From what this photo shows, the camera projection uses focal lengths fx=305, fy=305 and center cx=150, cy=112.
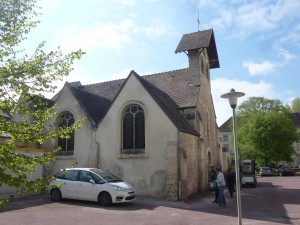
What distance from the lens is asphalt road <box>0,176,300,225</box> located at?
10883 mm

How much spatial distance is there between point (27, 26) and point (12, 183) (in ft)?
9.84

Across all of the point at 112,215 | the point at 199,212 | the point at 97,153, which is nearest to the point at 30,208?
the point at 112,215

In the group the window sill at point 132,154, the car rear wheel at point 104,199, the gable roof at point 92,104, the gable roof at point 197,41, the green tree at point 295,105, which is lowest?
the car rear wheel at point 104,199

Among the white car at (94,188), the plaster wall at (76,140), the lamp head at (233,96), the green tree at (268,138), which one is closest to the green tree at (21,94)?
the lamp head at (233,96)

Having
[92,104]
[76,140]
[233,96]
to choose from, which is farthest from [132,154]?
[233,96]

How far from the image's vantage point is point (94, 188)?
14.1 metres

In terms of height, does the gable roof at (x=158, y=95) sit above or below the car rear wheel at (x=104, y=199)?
above

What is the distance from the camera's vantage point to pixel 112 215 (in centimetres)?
1186

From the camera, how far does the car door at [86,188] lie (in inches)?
557

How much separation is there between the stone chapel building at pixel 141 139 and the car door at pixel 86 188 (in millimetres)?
3852

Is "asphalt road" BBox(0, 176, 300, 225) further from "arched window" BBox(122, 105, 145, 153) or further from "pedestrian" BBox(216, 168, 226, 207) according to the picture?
"arched window" BBox(122, 105, 145, 153)

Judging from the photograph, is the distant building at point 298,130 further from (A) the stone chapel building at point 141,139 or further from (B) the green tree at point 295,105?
(A) the stone chapel building at point 141,139

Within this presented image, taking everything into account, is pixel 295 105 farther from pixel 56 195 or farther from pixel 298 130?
pixel 56 195

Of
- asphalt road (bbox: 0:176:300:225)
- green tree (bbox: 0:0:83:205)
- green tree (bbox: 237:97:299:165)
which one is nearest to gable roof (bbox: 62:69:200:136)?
asphalt road (bbox: 0:176:300:225)
